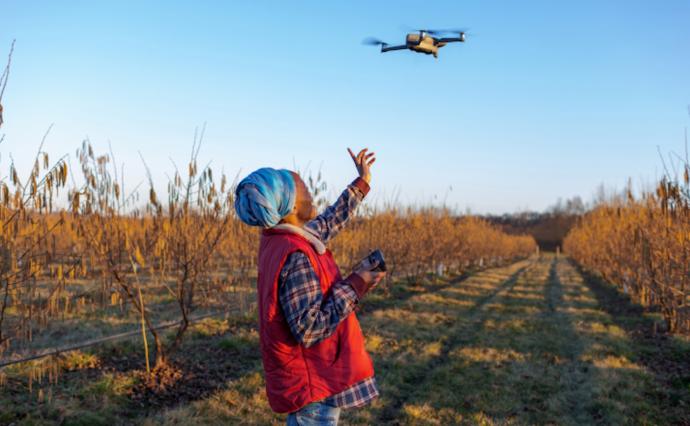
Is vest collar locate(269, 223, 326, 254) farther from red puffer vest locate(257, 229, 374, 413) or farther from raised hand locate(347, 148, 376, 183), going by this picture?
raised hand locate(347, 148, 376, 183)

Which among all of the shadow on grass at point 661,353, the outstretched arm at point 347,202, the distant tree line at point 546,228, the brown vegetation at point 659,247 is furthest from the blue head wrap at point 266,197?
the distant tree line at point 546,228

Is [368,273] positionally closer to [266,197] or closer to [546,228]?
[266,197]

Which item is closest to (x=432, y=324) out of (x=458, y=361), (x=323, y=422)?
(x=458, y=361)

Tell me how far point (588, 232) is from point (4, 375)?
22044mm

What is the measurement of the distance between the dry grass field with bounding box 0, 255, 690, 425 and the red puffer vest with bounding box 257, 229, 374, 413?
2.83m

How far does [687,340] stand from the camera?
306 inches

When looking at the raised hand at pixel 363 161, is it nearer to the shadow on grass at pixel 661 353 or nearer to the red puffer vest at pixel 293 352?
the red puffer vest at pixel 293 352

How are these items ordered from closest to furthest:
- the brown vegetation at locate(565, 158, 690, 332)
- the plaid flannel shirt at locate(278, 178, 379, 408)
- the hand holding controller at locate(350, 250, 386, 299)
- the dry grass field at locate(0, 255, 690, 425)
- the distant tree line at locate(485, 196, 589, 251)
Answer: the plaid flannel shirt at locate(278, 178, 379, 408)
the hand holding controller at locate(350, 250, 386, 299)
the dry grass field at locate(0, 255, 690, 425)
the brown vegetation at locate(565, 158, 690, 332)
the distant tree line at locate(485, 196, 589, 251)

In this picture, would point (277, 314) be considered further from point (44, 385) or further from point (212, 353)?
point (212, 353)

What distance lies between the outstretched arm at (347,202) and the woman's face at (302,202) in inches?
13.9

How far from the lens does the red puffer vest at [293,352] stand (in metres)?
1.73

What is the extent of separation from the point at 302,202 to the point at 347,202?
1.61 feet

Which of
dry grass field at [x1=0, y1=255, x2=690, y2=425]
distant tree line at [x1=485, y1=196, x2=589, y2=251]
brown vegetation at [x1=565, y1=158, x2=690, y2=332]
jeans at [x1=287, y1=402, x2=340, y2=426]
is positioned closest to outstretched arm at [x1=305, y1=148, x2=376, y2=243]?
jeans at [x1=287, y1=402, x2=340, y2=426]

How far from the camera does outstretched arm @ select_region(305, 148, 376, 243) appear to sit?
231 centimetres
